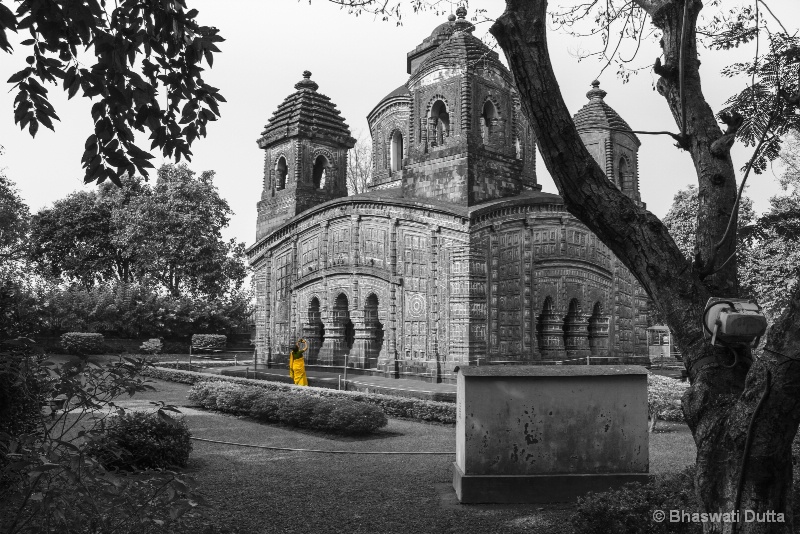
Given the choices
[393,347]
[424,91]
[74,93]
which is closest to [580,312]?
[393,347]

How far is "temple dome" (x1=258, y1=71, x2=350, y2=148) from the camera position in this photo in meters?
22.8

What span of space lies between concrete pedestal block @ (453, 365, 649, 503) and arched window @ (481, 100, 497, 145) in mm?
12049

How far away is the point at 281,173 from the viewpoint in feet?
77.6

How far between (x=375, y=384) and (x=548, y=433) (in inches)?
366

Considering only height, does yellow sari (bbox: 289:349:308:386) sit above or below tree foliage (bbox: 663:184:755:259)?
below

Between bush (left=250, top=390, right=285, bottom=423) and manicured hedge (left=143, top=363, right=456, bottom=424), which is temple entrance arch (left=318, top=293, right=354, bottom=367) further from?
bush (left=250, top=390, right=285, bottom=423)

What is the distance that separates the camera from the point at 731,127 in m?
4.09

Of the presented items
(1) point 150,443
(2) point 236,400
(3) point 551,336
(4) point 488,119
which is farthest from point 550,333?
(1) point 150,443

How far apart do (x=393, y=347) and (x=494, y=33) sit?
1389 centimetres

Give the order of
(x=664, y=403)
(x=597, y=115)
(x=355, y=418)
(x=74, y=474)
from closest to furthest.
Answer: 1. (x=74, y=474)
2. (x=355, y=418)
3. (x=664, y=403)
4. (x=597, y=115)

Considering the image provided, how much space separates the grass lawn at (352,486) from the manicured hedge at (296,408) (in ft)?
0.79

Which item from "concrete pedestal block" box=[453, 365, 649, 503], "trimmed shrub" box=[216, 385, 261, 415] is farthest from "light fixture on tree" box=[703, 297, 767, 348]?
"trimmed shrub" box=[216, 385, 261, 415]

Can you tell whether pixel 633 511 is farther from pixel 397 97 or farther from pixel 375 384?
pixel 397 97

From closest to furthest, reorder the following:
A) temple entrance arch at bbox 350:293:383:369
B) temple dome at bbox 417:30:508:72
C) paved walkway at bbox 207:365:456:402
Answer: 1. paved walkway at bbox 207:365:456:402
2. temple dome at bbox 417:30:508:72
3. temple entrance arch at bbox 350:293:383:369
